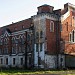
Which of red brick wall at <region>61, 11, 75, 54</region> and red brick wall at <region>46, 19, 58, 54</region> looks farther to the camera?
red brick wall at <region>61, 11, 75, 54</region>

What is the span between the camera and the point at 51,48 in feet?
156

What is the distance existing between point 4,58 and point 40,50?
1587cm

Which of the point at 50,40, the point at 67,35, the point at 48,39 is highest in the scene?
the point at 67,35

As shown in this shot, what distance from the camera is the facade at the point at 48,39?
47094 mm

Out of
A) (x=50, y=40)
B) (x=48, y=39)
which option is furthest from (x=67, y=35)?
(x=48, y=39)

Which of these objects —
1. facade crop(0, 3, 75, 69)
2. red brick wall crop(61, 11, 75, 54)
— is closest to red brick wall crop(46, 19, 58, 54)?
facade crop(0, 3, 75, 69)

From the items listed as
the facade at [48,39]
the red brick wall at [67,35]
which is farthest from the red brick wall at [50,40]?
the red brick wall at [67,35]

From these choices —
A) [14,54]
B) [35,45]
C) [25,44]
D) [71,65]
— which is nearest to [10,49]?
[14,54]

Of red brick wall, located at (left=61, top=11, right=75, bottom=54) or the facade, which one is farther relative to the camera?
red brick wall, located at (left=61, top=11, right=75, bottom=54)

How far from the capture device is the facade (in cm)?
4709

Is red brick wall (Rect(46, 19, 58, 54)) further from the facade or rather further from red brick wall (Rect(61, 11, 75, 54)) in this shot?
red brick wall (Rect(61, 11, 75, 54))

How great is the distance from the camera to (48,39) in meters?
47.3

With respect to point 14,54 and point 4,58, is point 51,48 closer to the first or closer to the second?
point 14,54

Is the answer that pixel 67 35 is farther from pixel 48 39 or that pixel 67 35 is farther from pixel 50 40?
pixel 48 39
